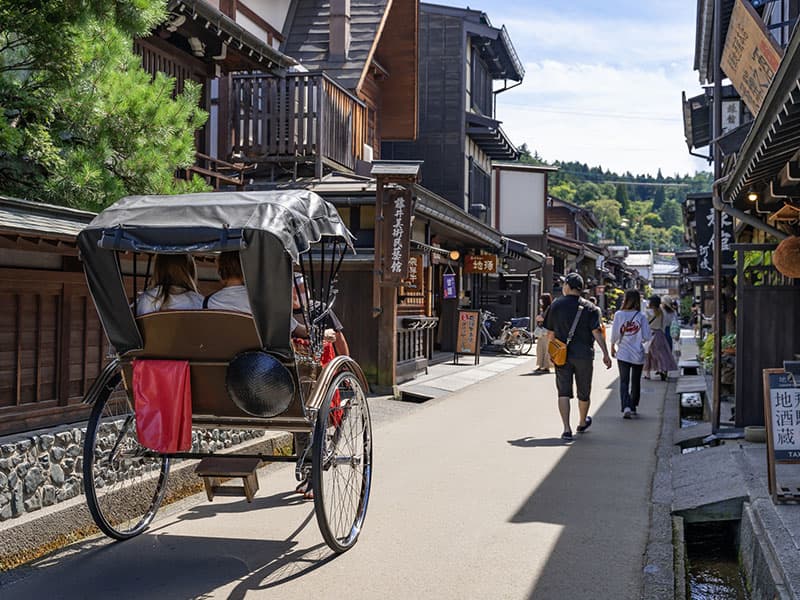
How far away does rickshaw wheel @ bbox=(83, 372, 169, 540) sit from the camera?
222 inches

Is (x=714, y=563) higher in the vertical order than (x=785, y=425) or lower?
lower

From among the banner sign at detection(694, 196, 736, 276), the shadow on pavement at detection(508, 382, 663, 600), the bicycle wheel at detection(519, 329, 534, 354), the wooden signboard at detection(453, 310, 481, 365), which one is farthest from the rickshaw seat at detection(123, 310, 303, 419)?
the bicycle wheel at detection(519, 329, 534, 354)

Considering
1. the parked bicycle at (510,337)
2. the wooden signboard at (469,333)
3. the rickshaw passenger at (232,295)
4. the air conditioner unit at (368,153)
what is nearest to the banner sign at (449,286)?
the wooden signboard at (469,333)

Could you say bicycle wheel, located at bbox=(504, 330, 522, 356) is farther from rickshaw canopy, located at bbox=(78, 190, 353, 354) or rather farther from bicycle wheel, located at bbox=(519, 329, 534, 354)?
rickshaw canopy, located at bbox=(78, 190, 353, 354)

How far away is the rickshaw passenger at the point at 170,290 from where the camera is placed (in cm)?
551

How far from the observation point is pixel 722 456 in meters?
8.68

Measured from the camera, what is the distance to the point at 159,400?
543 cm

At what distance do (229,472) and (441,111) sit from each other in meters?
23.9

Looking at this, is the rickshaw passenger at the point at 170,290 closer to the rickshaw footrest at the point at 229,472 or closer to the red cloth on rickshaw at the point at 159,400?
the red cloth on rickshaw at the point at 159,400

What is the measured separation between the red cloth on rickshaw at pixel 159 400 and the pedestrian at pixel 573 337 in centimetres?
617

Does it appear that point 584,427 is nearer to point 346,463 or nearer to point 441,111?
point 346,463

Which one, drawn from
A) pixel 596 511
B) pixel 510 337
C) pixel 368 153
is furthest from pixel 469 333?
pixel 596 511

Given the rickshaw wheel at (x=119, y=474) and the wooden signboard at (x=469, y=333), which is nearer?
the rickshaw wheel at (x=119, y=474)

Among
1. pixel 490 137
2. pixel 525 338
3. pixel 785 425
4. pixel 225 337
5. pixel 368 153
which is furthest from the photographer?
pixel 490 137
